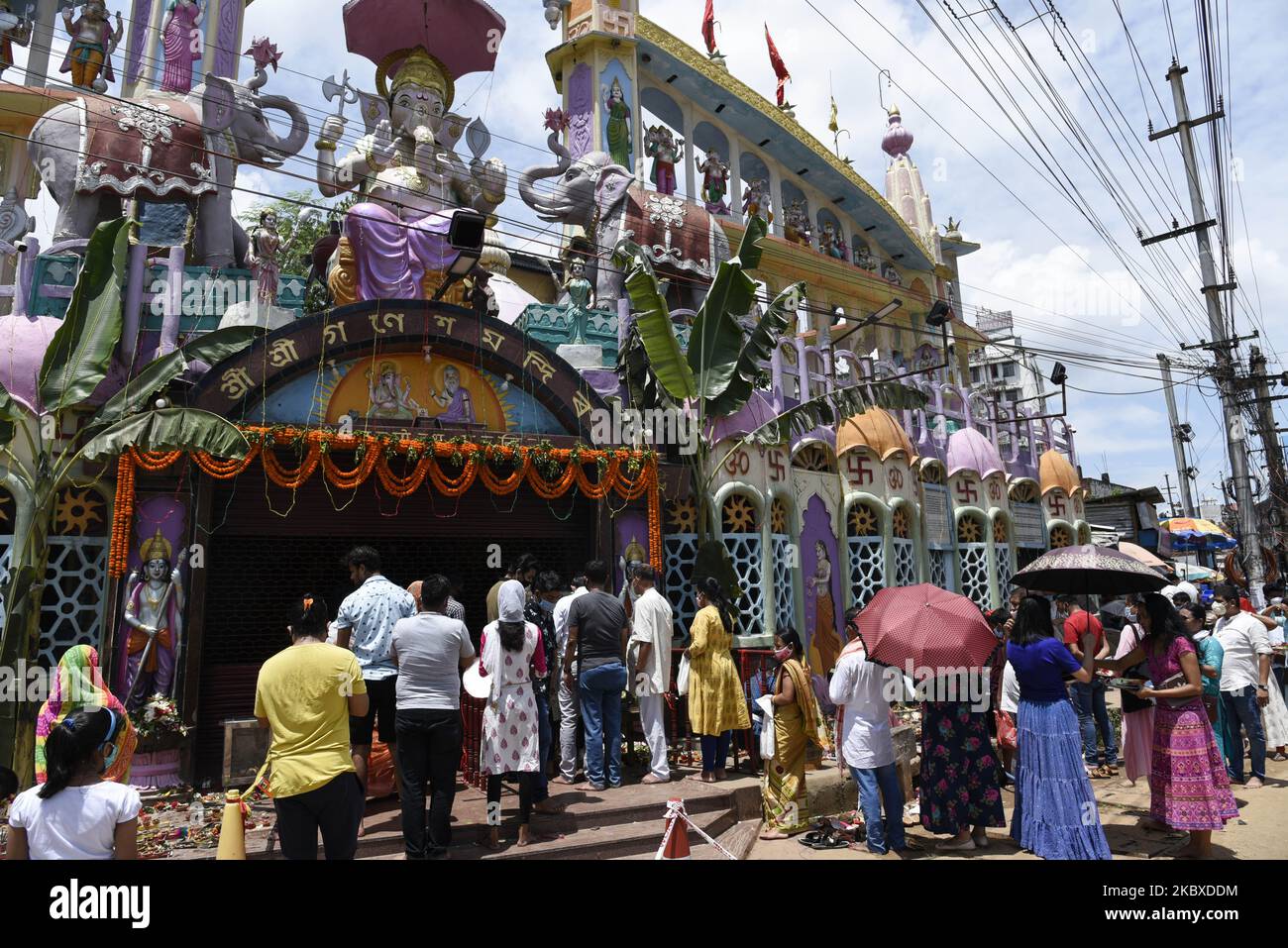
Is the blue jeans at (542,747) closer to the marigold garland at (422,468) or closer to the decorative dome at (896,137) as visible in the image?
the marigold garland at (422,468)

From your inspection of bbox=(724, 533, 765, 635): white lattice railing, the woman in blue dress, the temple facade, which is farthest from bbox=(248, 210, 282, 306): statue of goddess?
the woman in blue dress

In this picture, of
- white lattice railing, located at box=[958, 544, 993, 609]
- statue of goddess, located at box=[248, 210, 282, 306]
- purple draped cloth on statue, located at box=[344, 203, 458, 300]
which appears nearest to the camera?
statue of goddess, located at box=[248, 210, 282, 306]

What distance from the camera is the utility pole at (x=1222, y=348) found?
68.6 ft

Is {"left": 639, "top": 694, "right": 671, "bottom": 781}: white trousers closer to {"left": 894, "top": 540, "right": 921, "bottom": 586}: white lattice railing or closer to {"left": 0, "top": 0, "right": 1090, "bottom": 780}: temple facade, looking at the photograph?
{"left": 0, "top": 0, "right": 1090, "bottom": 780}: temple facade

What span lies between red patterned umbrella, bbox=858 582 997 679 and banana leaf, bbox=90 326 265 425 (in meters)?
6.74

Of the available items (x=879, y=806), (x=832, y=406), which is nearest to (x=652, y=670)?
(x=879, y=806)

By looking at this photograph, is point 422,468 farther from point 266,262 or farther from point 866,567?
point 866,567

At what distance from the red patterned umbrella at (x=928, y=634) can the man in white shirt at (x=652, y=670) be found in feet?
6.38

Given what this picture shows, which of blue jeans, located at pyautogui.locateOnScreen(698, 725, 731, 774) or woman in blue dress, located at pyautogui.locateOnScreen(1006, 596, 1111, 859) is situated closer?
woman in blue dress, located at pyautogui.locateOnScreen(1006, 596, 1111, 859)

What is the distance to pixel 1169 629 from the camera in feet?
20.0

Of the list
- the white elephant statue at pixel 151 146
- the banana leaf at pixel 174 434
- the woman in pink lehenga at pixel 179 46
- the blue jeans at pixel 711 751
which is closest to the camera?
the banana leaf at pixel 174 434

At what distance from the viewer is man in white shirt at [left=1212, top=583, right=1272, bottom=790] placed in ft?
27.8

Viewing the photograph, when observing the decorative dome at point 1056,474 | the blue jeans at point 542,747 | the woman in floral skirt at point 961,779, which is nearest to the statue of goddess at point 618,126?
the decorative dome at point 1056,474
